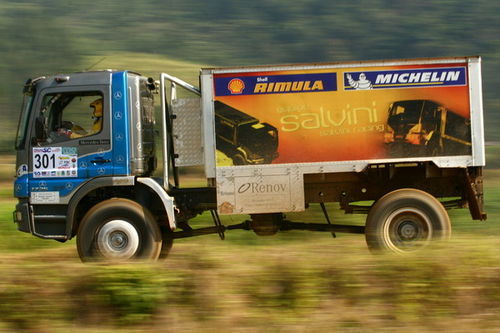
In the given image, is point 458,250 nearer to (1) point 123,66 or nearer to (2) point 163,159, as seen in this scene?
(2) point 163,159

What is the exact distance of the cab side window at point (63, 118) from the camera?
9.57 metres

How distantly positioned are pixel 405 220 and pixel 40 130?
186 inches

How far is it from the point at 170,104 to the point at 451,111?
11.7 feet

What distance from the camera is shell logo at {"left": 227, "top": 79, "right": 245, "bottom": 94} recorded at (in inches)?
369

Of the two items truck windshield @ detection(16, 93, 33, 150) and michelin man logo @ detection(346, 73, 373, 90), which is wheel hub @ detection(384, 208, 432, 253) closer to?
michelin man logo @ detection(346, 73, 373, 90)

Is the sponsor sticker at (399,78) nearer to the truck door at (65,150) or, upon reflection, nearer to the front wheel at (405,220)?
the front wheel at (405,220)

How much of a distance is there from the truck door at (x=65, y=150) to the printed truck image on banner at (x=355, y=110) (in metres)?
1.55

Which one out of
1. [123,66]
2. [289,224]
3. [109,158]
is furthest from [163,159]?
[123,66]

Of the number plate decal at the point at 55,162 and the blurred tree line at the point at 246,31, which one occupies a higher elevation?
the blurred tree line at the point at 246,31

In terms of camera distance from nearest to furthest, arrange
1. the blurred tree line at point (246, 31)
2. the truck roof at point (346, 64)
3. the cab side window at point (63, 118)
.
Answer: the truck roof at point (346, 64), the cab side window at point (63, 118), the blurred tree line at point (246, 31)

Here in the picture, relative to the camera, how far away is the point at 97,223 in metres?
9.37

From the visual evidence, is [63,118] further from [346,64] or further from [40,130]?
[346,64]

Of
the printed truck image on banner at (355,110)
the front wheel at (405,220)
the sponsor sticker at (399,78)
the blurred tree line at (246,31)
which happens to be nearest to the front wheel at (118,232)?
the printed truck image on banner at (355,110)

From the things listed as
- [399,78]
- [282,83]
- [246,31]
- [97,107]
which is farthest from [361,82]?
[246,31]
